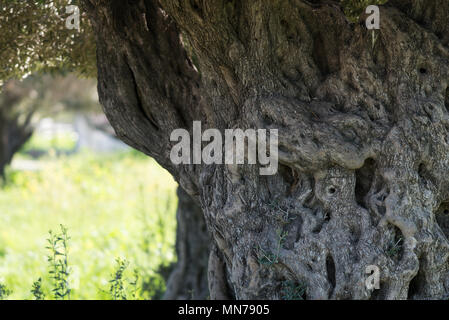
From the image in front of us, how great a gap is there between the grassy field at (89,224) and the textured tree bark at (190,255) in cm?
49

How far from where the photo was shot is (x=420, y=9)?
154 inches

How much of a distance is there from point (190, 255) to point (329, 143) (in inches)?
106

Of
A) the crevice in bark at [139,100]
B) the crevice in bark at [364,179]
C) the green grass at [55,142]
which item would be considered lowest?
the crevice in bark at [364,179]

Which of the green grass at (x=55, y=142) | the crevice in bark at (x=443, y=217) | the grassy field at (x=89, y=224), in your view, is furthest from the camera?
the green grass at (x=55, y=142)

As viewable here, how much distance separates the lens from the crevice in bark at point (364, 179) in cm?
372

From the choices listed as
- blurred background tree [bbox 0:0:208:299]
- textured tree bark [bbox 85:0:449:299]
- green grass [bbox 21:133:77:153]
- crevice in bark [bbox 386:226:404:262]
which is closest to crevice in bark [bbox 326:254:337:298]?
textured tree bark [bbox 85:0:449:299]

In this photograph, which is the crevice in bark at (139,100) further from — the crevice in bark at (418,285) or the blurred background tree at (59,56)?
the crevice in bark at (418,285)

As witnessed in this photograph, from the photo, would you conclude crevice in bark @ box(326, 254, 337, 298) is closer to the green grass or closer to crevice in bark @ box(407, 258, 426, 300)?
crevice in bark @ box(407, 258, 426, 300)

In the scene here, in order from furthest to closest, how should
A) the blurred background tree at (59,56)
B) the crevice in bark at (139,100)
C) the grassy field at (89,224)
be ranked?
the grassy field at (89,224) < the blurred background tree at (59,56) < the crevice in bark at (139,100)

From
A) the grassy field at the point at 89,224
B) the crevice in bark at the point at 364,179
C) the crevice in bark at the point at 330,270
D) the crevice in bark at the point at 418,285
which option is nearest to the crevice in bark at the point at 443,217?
the crevice in bark at the point at 418,285

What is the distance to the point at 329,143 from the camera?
3537 mm

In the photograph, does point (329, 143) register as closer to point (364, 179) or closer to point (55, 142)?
point (364, 179)

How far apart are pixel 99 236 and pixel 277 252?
5.97 meters
